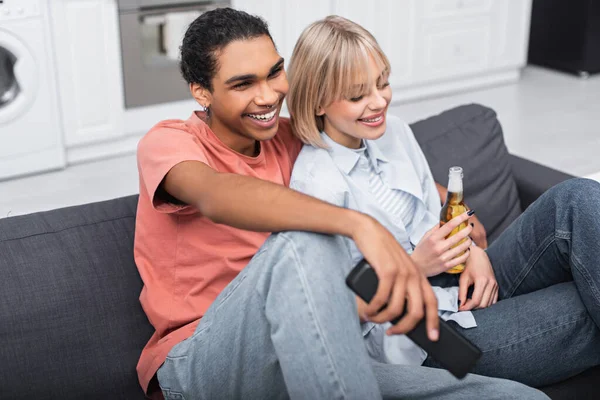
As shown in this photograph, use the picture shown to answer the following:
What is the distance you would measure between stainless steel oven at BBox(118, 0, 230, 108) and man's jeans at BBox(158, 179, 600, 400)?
2.20 m

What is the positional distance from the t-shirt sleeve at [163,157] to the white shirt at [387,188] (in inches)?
9.7

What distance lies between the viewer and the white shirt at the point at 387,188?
5.27 ft

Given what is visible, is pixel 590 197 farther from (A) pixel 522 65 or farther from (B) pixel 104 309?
(A) pixel 522 65

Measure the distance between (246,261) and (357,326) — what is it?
34 centimetres

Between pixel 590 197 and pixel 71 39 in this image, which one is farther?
pixel 71 39

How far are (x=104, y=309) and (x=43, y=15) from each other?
6.62ft

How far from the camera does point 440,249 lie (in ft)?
5.31

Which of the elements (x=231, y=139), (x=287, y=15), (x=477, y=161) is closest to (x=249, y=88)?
(x=231, y=139)

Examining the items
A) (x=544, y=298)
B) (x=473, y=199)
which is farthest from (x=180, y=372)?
(x=473, y=199)

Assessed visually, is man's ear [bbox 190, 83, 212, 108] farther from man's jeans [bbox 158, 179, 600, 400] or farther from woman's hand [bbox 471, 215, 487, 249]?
woman's hand [bbox 471, 215, 487, 249]

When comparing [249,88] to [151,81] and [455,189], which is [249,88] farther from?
[151,81]

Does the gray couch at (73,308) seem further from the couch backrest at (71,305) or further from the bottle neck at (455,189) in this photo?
the bottle neck at (455,189)

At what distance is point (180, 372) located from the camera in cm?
143

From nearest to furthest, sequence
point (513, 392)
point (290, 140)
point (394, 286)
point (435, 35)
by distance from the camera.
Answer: point (394, 286), point (513, 392), point (290, 140), point (435, 35)
